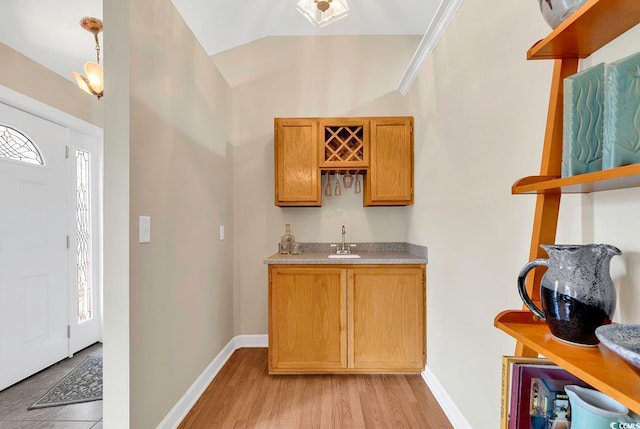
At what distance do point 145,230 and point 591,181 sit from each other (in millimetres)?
1727

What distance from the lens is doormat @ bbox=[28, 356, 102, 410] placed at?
2.09 meters

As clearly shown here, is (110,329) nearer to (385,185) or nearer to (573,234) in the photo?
(573,234)

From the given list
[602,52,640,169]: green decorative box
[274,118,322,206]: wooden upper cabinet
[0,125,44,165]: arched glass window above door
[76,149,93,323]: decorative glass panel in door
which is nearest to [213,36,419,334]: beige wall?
[274,118,322,206]: wooden upper cabinet

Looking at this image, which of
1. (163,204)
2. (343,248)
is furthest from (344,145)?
(163,204)

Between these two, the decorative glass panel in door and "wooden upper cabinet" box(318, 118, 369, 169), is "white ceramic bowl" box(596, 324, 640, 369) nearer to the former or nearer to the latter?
"wooden upper cabinet" box(318, 118, 369, 169)

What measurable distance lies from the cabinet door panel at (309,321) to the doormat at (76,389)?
4.32ft

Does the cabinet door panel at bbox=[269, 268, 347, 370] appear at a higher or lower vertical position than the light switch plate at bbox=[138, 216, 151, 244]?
lower

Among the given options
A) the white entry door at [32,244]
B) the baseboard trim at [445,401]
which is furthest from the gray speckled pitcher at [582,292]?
the white entry door at [32,244]

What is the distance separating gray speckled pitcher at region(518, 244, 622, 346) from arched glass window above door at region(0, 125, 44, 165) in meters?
3.37

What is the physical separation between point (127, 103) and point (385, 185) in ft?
6.59

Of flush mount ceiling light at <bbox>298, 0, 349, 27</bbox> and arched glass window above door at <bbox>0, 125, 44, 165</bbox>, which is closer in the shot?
flush mount ceiling light at <bbox>298, 0, 349, 27</bbox>

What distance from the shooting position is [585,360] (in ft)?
2.10

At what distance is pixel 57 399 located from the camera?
211 cm

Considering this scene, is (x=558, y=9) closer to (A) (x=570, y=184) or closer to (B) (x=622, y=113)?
(B) (x=622, y=113)
